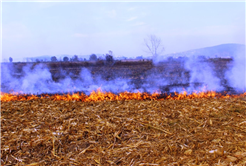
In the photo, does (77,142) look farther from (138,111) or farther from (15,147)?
(138,111)

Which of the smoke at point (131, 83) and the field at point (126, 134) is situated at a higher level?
the smoke at point (131, 83)

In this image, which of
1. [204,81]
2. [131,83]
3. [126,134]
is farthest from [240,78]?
[126,134]

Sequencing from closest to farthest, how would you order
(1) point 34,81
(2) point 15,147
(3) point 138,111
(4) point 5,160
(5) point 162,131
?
(4) point 5,160 < (2) point 15,147 < (5) point 162,131 < (3) point 138,111 < (1) point 34,81

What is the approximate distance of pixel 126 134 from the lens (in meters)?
3.97

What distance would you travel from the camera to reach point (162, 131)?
4062 mm

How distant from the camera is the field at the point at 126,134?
320cm

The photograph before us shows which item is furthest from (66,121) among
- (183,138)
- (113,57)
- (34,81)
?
(113,57)

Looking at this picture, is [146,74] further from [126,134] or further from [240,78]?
[126,134]

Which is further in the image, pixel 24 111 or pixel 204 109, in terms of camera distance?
pixel 24 111

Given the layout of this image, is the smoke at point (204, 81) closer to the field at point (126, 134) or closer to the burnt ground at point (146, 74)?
the burnt ground at point (146, 74)

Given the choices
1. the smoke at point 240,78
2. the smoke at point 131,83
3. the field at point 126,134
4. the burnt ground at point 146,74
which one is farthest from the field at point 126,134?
the smoke at point 240,78

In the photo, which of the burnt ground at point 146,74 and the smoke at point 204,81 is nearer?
the smoke at point 204,81

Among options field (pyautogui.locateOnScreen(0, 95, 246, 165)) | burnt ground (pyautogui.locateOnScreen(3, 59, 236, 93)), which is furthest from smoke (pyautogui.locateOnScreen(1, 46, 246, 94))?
field (pyautogui.locateOnScreen(0, 95, 246, 165))

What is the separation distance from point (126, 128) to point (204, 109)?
247 cm
